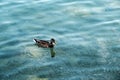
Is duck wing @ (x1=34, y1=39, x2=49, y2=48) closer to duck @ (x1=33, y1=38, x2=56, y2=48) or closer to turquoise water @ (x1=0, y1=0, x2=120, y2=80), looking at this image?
duck @ (x1=33, y1=38, x2=56, y2=48)

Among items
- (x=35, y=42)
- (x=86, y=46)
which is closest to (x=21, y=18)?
(x=35, y=42)

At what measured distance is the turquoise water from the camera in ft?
54.6

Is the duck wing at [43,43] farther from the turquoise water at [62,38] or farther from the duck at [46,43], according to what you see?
the turquoise water at [62,38]

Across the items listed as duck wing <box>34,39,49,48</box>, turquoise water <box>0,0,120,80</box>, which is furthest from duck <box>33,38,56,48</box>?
turquoise water <box>0,0,120,80</box>

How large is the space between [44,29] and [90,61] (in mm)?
4887

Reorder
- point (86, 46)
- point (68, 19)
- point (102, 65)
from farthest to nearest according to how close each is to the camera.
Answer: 1. point (68, 19)
2. point (86, 46)
3. point (102, 65)

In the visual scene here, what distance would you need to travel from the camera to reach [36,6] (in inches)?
970

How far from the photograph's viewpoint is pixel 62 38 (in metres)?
19.9

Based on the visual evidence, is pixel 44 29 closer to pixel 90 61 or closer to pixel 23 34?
pixel 23 34

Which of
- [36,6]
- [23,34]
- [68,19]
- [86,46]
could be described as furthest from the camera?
[36,6]

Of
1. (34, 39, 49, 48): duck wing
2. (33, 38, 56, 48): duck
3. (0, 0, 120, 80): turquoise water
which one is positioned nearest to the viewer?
(0, 0, 120, 80): turquoise water

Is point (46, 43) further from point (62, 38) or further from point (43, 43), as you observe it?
point (62, 38)

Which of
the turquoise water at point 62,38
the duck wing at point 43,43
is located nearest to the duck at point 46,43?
the duck wing at point 43,43

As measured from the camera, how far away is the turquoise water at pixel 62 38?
Result: 16.6m
